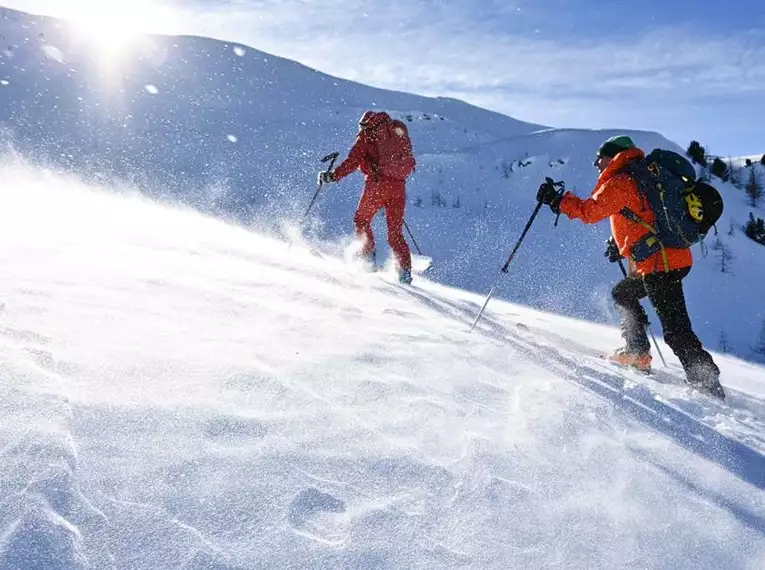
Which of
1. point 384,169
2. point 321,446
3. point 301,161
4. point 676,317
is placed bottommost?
point 321,446

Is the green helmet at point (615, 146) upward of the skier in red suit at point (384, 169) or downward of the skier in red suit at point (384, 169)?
upward

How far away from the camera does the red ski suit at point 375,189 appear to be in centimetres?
655

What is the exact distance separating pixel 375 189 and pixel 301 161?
12.7 metres

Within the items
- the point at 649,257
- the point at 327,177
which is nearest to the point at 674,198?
the point at 649,257

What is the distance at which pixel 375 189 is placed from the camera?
6.67 m

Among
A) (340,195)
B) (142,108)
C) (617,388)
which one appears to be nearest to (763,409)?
(617,388)

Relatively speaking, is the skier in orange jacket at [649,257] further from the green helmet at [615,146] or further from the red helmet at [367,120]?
the red helmet at [367,120]

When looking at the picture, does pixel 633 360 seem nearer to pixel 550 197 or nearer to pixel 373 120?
pixel 550 197

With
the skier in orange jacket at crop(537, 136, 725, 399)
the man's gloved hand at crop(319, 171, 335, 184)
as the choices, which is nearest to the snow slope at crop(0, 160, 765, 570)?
the skier in orange jacket at crop(537, 136, 725, 399)

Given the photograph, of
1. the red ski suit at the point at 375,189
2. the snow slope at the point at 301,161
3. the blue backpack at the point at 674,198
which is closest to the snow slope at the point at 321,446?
the blue backpack at the point at 674,198

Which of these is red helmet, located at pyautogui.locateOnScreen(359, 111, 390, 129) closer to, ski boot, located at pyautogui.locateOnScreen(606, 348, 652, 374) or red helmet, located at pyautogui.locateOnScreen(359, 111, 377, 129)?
red helmet, located at pyautogui.locateOnScreen(359, 111, 377, 129)

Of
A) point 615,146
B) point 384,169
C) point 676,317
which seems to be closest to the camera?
point 676,317

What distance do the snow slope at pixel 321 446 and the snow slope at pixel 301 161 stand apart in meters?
9.01

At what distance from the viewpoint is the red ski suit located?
6551mm
